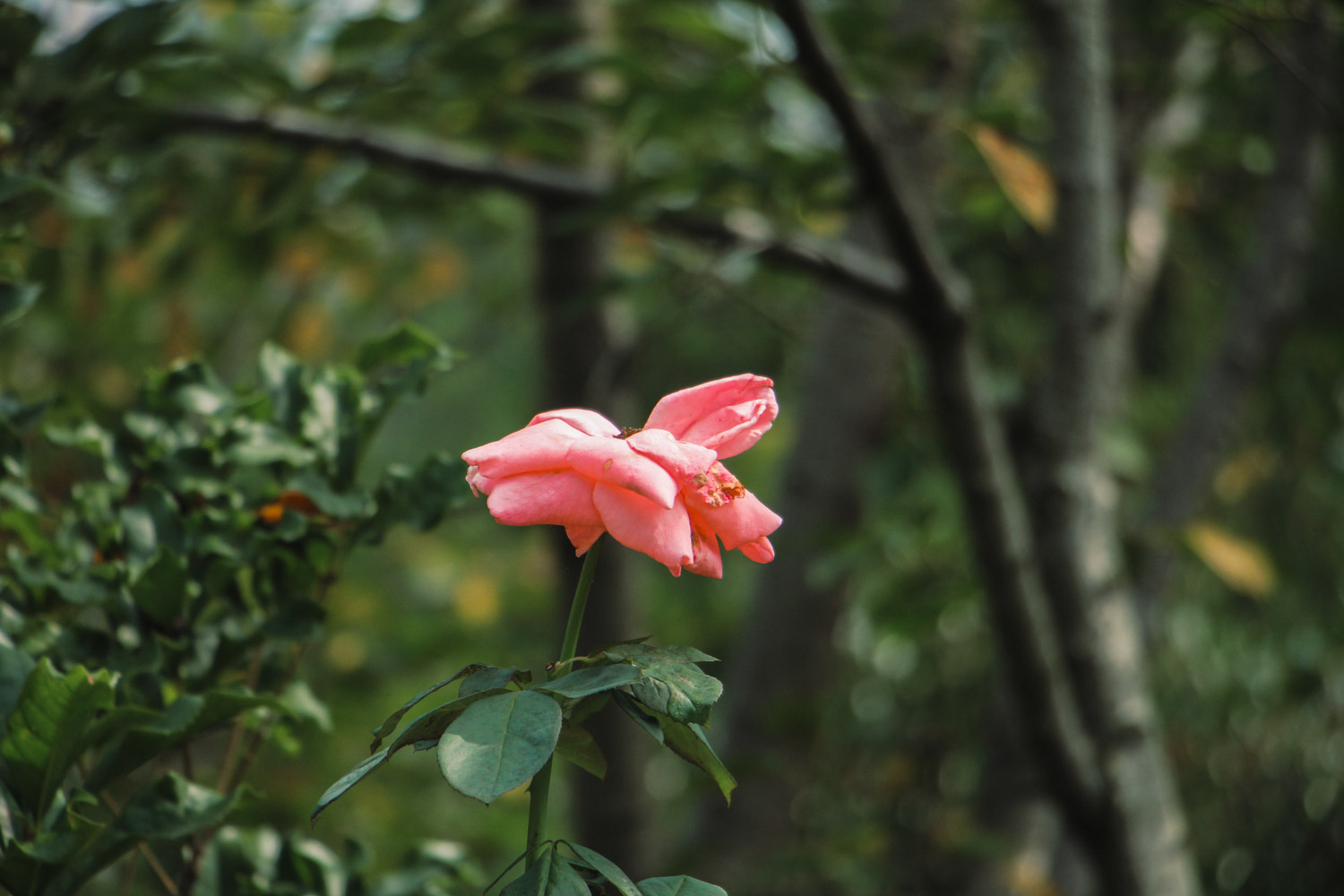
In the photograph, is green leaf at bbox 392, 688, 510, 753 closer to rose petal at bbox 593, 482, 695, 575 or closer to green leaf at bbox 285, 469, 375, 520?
rose petal at bbox 593, 482, 695, 575

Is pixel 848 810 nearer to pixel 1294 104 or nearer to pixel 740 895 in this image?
pixel 740 895

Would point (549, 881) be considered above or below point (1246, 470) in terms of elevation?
above

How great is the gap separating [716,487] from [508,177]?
0.89 m

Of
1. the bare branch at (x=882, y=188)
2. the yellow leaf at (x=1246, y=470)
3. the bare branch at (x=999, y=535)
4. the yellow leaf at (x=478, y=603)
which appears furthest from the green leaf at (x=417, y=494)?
the yellow leaf at (x=1246, y=470)

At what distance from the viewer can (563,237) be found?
1411 millimetres

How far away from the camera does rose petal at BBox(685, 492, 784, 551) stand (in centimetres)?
35

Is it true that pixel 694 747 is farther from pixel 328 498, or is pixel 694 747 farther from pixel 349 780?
pixel 328 498

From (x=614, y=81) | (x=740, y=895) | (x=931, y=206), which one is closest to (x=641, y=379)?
(x=614, y=81)

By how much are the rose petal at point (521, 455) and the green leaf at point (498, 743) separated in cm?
7

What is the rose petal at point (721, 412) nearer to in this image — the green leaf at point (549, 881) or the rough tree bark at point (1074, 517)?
the green leaf at point (549, 881)

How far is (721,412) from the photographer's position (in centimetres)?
37

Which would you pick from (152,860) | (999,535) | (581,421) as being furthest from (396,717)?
(999,535)

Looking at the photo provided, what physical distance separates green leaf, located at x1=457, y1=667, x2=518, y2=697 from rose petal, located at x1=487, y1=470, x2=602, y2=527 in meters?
0.06

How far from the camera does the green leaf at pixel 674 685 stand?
329 millimetres
